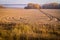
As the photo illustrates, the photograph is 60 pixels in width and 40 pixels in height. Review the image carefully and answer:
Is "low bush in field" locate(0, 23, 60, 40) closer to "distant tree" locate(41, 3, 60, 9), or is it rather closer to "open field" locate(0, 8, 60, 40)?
"open field" locate(0, 8, 60, 40)

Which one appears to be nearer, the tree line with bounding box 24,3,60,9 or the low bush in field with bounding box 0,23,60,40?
the low bush in field with bounding box 0,23,60,40

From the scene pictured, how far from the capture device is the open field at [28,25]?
1.98 metres

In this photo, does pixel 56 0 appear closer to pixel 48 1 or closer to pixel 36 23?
pixel 48 1

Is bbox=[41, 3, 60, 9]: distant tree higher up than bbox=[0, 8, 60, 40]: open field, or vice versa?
bbox=[41, 3, 60, 9]: distant tree

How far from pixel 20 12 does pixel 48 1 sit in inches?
16.6

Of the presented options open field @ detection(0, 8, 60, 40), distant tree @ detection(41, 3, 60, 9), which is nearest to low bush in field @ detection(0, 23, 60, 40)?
open field @ detection(0, 8, 60, 40)

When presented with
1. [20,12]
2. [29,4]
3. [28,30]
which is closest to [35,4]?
[29,4]

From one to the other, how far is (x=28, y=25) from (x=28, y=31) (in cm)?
8

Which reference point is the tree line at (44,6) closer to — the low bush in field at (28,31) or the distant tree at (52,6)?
the distant tree at (52,6)

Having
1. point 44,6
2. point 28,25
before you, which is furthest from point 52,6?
point 28,25

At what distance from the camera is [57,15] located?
210 centimetres

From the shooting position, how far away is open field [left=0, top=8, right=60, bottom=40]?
198 cm

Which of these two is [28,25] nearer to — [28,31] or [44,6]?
[28,31]

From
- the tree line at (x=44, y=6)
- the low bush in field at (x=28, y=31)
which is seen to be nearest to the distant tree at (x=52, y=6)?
the tree line at (x=44, y=6)
